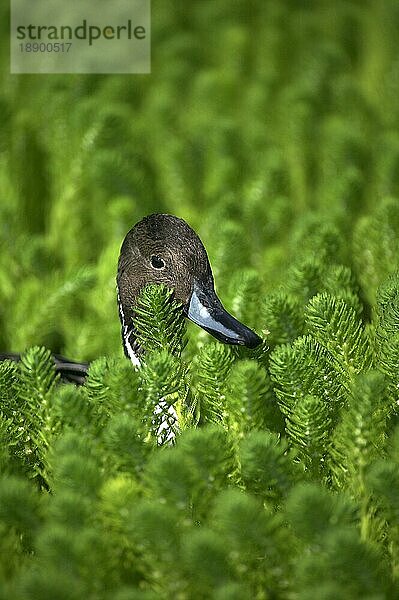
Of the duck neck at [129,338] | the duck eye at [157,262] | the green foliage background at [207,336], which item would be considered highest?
the duck eye at [157,262]

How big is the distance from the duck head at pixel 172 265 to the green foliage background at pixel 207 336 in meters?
0.17

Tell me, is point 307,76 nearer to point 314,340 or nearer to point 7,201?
point 7,201

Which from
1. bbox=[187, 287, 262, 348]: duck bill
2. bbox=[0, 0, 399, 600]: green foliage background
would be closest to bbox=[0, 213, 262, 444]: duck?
bbox=[187, 287, 262, 348]: duck bill

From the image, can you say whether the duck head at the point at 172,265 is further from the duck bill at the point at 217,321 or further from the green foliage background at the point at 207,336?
the green foliage background at the point at 207,336

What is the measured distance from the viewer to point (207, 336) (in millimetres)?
3205

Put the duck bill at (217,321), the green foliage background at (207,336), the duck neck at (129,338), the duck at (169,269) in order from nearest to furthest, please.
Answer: the green foliage background at (207,336) → the duck bill at (217,321) → the duck at (169,269) → the duck neck at (129,338)

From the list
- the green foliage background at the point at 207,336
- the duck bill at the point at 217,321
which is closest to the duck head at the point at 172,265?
the duck bill at the point at 217,321

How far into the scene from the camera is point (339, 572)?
1.93m

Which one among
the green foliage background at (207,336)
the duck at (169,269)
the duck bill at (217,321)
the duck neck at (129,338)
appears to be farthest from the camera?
the duck neck at (129,338)

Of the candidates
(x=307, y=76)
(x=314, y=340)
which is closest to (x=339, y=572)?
(x=314, y=340)

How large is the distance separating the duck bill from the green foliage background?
0.29 feet

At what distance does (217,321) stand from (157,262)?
37 cm

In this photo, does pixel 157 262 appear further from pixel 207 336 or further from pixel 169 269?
pixel 207 336

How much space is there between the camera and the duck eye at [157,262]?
3.05 metres
